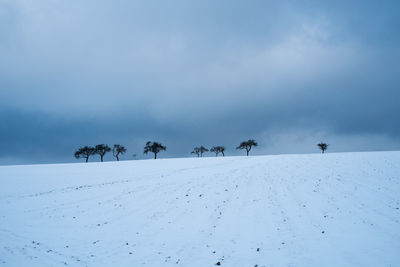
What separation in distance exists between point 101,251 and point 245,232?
6307 mm

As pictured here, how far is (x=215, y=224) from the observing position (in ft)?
36.8

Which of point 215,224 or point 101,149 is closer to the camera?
point 215,224

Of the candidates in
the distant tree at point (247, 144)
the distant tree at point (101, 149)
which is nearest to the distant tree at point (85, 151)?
the distant tree at point (101, 149)

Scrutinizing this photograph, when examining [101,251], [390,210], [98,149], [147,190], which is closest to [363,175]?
[390,210]

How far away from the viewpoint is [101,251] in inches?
362

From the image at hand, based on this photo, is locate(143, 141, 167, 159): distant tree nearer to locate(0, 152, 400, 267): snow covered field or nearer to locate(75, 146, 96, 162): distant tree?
locate(75, 146, 96, 162): distant tree

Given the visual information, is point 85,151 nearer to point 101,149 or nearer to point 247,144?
point 101,149

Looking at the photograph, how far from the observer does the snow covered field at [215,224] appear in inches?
325

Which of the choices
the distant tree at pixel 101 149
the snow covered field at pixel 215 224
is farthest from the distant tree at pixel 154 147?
the snow covered field at pixel 215 224

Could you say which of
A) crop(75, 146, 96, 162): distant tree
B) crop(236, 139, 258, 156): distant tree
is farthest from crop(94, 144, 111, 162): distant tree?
crop(236, 139, 258, 156): distant tree

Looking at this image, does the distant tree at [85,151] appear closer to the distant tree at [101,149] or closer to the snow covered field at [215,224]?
the distant tree at [101,149]

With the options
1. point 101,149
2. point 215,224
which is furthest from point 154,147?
point 215,224

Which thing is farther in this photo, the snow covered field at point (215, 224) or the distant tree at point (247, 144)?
the distant tree at point (247, 144)

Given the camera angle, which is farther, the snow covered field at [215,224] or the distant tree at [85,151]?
the distant tree at [85,151]
